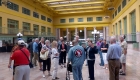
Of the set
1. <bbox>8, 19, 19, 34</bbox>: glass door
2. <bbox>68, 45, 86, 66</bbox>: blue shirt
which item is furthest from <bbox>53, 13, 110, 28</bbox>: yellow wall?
<bbox>68, 45, 86, 66</bbox>: blue shirt

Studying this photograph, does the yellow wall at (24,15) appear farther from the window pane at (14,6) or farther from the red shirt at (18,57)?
the red shirt at (18,57)

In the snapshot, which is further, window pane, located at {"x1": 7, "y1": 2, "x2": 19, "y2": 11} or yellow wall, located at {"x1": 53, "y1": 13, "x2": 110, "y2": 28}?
yellow wall, located at {"x1": 53, "y1": 13, "x2": 110, "y2": 28}

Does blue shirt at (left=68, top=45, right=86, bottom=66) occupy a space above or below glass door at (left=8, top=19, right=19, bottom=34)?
below

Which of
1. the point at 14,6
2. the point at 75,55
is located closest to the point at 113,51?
the point at 75,55

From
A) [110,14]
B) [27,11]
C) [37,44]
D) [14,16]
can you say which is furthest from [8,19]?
[110,14]

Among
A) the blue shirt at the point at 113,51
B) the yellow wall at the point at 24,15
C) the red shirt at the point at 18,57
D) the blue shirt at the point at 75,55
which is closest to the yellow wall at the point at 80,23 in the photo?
the yellow wall at the point at 24,15

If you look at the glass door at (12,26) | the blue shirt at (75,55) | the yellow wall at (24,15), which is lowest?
the blue shirt at (75,55)

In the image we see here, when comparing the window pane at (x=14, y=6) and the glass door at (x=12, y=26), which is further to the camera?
the window pane at (x=14, y=6)

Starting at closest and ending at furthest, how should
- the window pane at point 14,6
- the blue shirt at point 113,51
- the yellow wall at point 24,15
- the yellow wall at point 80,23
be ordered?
the blue shirt at point 113,51 → the yellow wall at point 24,15 → the window pane at point 14,6 → the yellow wall at point 80,23

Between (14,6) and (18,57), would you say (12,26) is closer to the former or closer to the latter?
(14,6)

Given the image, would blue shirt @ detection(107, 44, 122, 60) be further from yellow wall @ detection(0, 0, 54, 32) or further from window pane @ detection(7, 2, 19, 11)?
window pane @ detection(7, 2, 19, 11)

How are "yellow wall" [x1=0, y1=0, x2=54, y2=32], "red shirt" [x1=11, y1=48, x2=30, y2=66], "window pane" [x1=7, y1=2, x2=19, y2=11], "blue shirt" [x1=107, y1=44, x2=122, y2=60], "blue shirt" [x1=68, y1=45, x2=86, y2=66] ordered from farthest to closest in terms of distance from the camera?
"window pane" [x1=7, y1=2, x2=19, y2=11] < "yellow wall" [x1=0, y1=0, x2=54, y2=32] < "blue shirt" [x1=107, y1=44, x2=122, y2=60] < "blue shirt" [x1=68, y1=45, x2=86, y2=66] < "red shirt" [x1=11, y1=48, x2=30, y2=66]

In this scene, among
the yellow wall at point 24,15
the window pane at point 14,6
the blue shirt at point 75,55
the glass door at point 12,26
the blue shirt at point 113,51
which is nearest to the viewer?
the blue shirt at point 75,55

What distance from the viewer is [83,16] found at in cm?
4534
